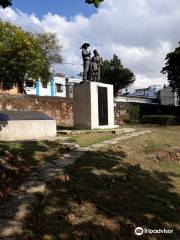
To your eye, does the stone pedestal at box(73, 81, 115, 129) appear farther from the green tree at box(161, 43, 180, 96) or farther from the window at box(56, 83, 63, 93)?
the window at box(56, 83, 63, 93)

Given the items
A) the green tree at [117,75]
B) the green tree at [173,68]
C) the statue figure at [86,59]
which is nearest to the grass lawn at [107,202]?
the statue figure at [86,59]

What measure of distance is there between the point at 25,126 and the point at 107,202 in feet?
18.8

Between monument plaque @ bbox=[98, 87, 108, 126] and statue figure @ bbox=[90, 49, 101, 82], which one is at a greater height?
statue figure @ bbox=[90, 49, 101, 82]

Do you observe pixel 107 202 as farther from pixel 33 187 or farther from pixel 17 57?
pixel 17 57

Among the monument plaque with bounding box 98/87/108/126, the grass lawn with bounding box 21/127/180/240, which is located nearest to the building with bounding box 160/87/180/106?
the monument plaque with bounding box 98/87/108/126

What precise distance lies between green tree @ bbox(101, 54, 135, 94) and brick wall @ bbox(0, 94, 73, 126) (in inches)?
1087

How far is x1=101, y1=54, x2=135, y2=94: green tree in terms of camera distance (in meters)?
54.9

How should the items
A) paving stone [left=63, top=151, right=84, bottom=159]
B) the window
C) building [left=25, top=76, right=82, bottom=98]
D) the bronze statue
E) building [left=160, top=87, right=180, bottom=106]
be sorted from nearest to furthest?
paving stone [left=63, top=151, right=84, bottom=159] → the bronze statue → building [left=25, top=76, right=82, bottom=98] → the window → building [left=160, top=87, right=180, bottom=106]

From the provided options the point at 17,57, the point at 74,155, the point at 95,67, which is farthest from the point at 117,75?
the point at 74,155

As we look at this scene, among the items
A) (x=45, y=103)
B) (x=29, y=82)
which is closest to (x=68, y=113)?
(x=45, y=103)

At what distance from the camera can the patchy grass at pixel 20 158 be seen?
653cm

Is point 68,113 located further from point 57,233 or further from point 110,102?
point 57,233

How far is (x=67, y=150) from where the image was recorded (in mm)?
9539

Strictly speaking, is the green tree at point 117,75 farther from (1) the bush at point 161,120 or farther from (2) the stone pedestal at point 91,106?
(2) the stone pedestal at point 91,106
